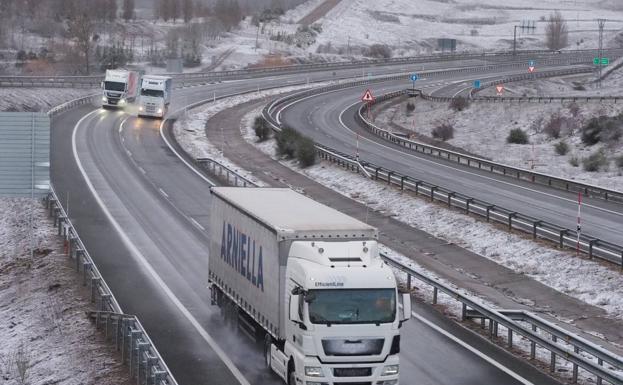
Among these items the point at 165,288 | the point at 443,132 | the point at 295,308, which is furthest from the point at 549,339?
the point at 443,132

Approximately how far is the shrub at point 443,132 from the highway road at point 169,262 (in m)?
11.1

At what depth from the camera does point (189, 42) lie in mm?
155625

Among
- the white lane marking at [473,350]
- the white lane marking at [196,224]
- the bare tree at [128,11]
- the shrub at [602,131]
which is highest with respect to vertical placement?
the bare tree at [128,11]

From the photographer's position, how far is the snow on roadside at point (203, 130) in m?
57.9

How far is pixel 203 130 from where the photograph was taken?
7200cm

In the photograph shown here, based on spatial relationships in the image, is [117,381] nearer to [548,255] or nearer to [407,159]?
[548,255]

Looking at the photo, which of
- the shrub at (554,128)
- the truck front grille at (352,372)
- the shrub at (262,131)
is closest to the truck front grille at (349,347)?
the truck front grille at (352,372)

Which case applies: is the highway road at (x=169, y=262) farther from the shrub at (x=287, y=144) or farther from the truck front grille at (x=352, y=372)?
the shrub at (x=287, y=144)

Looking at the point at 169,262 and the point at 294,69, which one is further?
the point at 294,69

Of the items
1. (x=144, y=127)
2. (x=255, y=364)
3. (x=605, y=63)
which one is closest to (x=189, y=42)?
(x=605, y=63)

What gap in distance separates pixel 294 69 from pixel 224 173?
76.1 meters

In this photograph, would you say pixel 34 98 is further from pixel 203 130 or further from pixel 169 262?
pixel 169 262

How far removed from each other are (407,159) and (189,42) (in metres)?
101

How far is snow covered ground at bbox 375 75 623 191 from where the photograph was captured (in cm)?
6059
